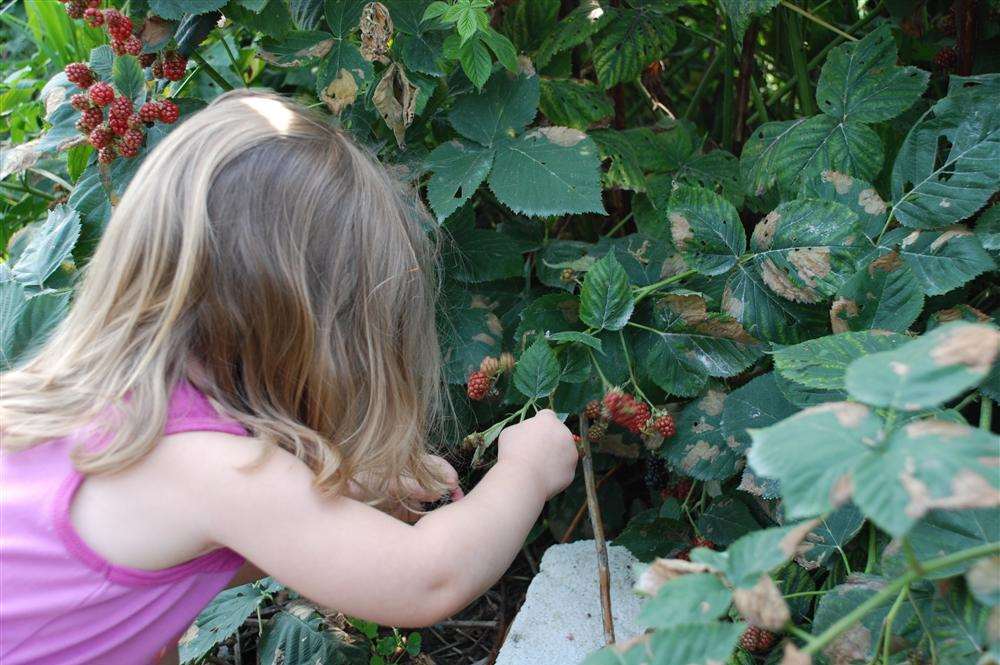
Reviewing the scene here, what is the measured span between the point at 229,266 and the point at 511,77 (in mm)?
553

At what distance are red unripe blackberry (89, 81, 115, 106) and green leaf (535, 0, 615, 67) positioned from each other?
656mm

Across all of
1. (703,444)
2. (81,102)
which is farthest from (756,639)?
(81,102)

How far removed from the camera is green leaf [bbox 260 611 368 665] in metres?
1.46

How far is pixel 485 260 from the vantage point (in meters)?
1.51

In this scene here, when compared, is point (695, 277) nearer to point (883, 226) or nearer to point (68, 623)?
point (883, 226)

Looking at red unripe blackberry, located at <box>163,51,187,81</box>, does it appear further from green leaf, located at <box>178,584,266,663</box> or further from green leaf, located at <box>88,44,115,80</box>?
green leaf, located at <box>178,584,266,663</box>

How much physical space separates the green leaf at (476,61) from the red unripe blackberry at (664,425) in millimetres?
512

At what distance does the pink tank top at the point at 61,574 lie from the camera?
1.07 metres

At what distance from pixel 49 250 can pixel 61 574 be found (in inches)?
24.1

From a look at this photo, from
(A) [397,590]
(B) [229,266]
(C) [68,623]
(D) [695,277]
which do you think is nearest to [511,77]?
(D) [695,277]

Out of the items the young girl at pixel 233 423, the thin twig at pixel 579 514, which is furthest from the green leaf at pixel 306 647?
the thin twig at pixel 579 514


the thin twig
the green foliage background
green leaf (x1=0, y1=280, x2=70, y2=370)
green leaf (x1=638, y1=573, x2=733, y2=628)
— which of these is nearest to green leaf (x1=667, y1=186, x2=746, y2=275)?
the green foliage background

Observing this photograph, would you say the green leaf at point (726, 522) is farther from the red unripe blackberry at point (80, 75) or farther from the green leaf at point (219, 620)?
the red unripe blackberry at point (80, 75)

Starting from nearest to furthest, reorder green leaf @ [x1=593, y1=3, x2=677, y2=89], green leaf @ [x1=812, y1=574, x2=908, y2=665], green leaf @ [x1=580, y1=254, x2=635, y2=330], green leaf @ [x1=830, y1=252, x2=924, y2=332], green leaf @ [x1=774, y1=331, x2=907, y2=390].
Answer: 1. green leaf @ [x1=812, y1=574, x2=908, y2=665]
2. green leaf @ [x1=774, y1=331, x2=907, y2=390]
3. green leaf @ [x1=830, y1=252, x2=924, y2=332]
4. green leaf @ [x1=580, y1=254, x2=635, y2=330]
5. green leaf @ [x1=593, y1=3, x2=677, y2=89]
